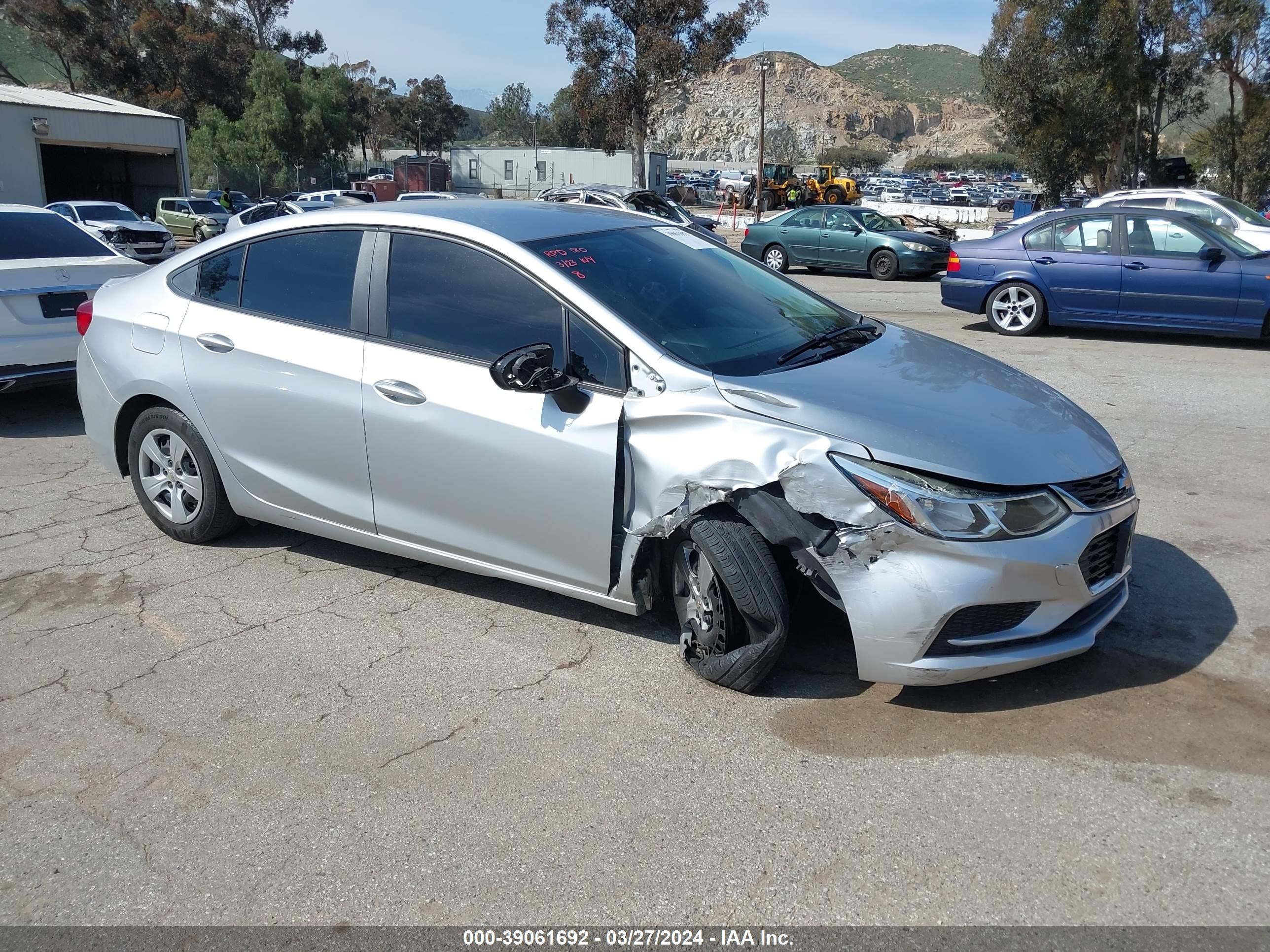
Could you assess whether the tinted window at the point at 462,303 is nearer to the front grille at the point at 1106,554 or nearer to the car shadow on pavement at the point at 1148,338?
the front grille at the point at 1106,554

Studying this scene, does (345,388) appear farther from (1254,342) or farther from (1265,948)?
(1254,342)

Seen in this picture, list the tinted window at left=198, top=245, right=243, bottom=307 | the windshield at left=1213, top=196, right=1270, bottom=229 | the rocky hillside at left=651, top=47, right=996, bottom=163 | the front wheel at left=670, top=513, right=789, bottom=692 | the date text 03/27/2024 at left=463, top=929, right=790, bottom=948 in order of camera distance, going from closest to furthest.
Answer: the date text 03/27/2024 at left=463, top=929, right=790, bottom=948
the front wheel at left=670, top=513, right=789, bottom=692
the tinted window at left=198, top=245, right=243, bottom=307
the windshield at left=1213, top=196, right=1270, bottom=229
the rocky hillside at left=651, top=47, right=996, bottom=163

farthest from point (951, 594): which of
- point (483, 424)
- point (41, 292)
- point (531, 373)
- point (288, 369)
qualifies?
point (41, 292)

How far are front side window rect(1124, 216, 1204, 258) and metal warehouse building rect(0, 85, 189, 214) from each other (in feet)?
103

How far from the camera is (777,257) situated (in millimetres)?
21375

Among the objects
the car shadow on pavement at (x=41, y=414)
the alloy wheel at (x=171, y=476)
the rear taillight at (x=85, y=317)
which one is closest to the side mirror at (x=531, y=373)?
the alloy wheel at (x=171, y=476)

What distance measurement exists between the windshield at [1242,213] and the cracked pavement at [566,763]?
11.9 meters

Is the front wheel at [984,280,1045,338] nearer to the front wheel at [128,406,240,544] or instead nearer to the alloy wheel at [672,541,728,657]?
the alloy wheel at [672,541,728,657]

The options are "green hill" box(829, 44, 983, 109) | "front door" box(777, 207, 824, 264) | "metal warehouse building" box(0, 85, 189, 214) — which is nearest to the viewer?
"front door" box(777, 207, 824, 264)

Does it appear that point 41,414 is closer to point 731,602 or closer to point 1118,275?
point 731,602

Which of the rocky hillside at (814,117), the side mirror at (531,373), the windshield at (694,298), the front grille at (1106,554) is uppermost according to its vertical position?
the rocky hillside at (814,117)

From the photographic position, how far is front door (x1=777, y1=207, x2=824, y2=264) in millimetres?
20625

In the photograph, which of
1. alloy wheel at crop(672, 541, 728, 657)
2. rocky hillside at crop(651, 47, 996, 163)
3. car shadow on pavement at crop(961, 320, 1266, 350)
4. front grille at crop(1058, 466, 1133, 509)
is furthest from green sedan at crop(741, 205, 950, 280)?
rocky hillside at crop(651, 47, 996, 163)

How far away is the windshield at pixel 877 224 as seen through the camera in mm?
20312
